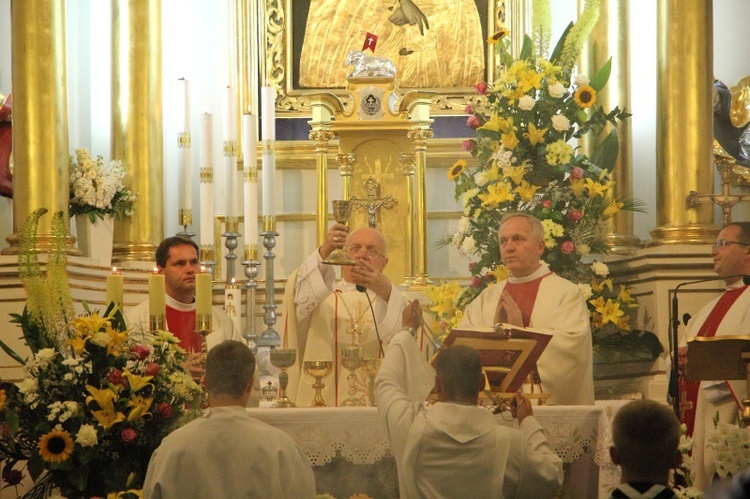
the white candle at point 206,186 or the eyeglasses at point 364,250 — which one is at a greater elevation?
the white candle at point 206,186

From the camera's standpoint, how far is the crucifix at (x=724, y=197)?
8172 mm

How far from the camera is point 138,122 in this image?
9.16 meters

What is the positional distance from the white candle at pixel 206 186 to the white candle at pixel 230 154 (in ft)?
0.41

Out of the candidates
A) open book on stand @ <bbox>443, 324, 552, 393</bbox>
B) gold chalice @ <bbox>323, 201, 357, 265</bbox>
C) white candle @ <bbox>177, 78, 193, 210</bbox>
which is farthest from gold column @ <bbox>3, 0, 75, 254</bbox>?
open book on stand @ <bbox>443, 324, 552, 393</bbox>

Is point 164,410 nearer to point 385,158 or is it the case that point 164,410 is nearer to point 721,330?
point 721,330

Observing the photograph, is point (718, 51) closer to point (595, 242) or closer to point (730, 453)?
point (595, 242)

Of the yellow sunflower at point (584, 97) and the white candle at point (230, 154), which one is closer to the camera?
the yellow sunflower at point (584, 97)

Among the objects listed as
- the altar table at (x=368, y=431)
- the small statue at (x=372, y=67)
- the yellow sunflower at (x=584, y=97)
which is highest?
the small statue at (x=372, y=67)

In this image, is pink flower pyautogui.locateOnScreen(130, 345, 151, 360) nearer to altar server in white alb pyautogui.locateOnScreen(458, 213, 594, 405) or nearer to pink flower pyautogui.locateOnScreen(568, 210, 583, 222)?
altar server in white alb pyautogui.locateOnScreen(458, 213, 594, 405)

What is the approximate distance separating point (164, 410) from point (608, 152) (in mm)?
4575

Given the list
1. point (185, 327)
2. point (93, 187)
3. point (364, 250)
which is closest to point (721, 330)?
point (364, 250)

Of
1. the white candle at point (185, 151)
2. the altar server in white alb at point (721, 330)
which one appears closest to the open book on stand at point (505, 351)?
the altar server in white alb at point (721, 330)

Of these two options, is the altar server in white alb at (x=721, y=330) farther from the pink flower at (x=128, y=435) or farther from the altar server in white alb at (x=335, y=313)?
the pink flower at (x=128, y=435)

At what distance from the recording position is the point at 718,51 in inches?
369
